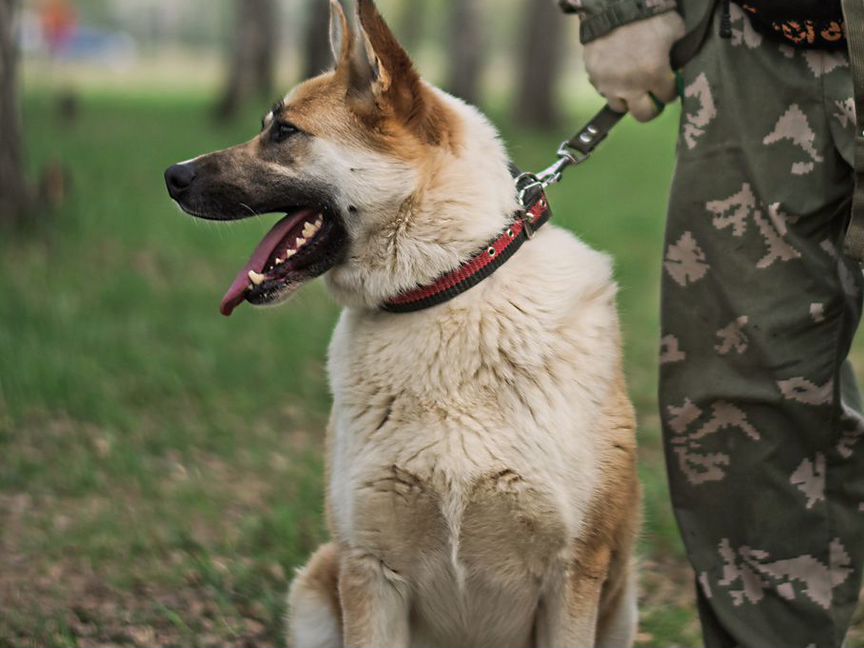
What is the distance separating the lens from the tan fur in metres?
2.60

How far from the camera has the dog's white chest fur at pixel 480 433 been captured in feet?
8.50

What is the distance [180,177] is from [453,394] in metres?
0.86

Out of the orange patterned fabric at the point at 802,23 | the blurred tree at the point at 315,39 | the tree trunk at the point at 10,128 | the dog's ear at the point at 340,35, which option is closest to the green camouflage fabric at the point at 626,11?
the orange patterned fabric at the point at 802,23

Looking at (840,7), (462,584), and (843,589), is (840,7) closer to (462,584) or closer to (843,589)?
(843,589)

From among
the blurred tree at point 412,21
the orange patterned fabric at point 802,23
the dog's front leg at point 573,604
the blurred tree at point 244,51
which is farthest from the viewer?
the blurred tree at point 412,21

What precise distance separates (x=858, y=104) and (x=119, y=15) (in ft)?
246

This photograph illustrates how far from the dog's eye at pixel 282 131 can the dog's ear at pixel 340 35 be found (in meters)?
0.19

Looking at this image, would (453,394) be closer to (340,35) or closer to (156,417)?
(340,35)

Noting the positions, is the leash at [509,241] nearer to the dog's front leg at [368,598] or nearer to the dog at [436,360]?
the dog at [436,360]

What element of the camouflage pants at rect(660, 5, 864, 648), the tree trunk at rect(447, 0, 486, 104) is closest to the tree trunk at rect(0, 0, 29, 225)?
the camouflage pants at rect(660, 5, 864, 648)

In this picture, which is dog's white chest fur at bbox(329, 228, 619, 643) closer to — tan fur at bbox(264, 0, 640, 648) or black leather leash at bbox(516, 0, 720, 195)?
tan fur at bbox(264, 0, 640, 648)

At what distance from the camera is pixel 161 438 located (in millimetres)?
4664

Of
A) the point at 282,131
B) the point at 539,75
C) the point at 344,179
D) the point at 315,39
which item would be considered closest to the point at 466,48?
the point at 539,75

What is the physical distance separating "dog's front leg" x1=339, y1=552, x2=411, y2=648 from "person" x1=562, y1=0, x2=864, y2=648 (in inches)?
29.6
